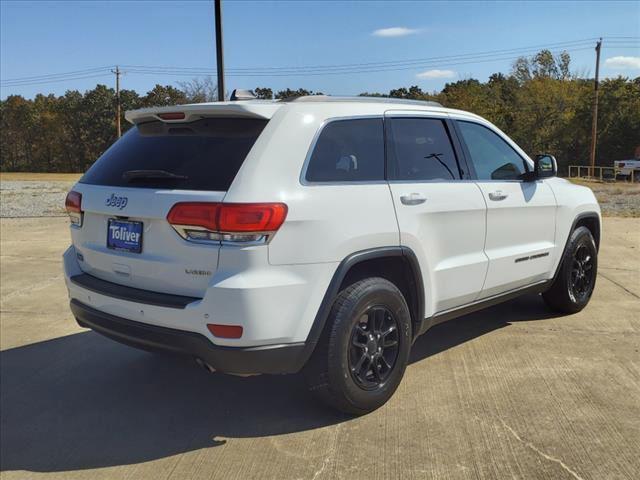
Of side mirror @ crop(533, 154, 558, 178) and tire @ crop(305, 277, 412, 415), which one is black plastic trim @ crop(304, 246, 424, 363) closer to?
tire @ crop(305, 277, 412, 415)

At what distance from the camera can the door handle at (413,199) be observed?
3.56 meters

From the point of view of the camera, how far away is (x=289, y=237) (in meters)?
2.95

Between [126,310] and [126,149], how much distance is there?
1.04 meters

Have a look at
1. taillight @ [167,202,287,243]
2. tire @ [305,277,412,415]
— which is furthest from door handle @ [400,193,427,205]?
taillight @ [167,202,287,243]

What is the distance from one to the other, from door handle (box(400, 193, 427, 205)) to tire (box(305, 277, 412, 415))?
19.6 inches

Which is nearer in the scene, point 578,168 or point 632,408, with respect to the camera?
point 632,408

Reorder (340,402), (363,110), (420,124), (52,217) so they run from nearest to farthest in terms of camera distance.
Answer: (340,402) < (363,110) < (420,124) < (52,217)

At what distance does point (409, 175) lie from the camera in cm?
373

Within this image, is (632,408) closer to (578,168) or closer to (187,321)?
(187,321)

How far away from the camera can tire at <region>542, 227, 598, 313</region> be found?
5215 millimetres

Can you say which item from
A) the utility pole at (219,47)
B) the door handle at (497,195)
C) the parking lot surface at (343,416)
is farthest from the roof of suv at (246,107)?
the utility pole at (219,47)

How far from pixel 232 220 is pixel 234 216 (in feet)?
0.07

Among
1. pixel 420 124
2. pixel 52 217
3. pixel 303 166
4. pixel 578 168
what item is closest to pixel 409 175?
pixel 420 124

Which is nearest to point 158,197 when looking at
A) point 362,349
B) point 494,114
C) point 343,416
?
point 362,349
